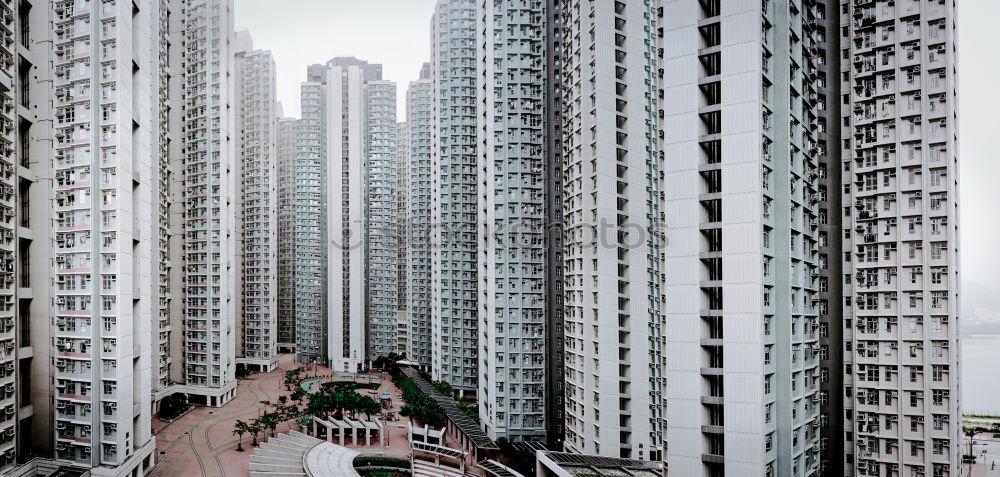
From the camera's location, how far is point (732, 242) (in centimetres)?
1542

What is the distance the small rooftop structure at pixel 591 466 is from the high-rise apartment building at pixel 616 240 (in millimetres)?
1804

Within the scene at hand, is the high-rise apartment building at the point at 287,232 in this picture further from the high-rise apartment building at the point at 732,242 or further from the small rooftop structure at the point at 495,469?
the high-rise apartment building at the point at 732,242

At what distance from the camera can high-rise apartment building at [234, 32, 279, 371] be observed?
52.8 meters

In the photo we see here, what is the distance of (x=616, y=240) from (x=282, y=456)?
19.9m

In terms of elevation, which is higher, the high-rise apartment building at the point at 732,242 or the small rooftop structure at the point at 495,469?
the high-rise apartment building at the point at 732,242

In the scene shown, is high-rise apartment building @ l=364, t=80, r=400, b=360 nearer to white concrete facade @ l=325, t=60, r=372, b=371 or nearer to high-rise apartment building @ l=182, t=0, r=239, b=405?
white concrete facade @ l=325, t=60, r=372, b=371

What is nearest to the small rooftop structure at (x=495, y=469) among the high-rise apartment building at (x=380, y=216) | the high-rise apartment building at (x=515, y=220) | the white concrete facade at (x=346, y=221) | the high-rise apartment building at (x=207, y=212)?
the high-rise apartment building at (x=515, y=220)

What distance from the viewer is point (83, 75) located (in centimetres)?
2309

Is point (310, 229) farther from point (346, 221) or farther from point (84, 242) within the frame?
point (84, 242)

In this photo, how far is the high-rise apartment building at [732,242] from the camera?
49.8 ft

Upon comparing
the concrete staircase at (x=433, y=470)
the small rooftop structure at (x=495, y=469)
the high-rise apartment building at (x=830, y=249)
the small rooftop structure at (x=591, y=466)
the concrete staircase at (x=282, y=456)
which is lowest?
the concrete staircase at (x=433, y=470)

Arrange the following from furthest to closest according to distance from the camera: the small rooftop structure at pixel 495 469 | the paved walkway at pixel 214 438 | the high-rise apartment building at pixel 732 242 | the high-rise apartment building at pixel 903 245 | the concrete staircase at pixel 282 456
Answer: the paved walkway at pixel 214 438 < the concrete staircase at pixel 282 456 < the small rooftop structure at pixel 495 469 < the high-rise apartment building at pixel 903 245 < the high-rise apartment building at pixel 732 242

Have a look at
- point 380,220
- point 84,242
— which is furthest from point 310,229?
point 84,242

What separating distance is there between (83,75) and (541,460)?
24096mm
